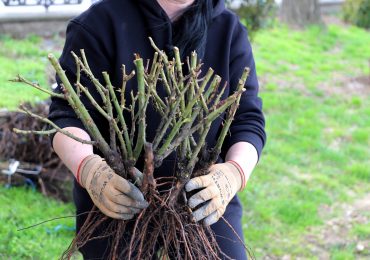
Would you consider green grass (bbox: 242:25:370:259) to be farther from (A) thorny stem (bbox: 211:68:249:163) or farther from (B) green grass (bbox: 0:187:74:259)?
(A) thorny stem (bbox: 211:68:249:163)

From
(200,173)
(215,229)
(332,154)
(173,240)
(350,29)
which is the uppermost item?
(200,173)

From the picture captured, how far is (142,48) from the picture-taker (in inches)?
85.7

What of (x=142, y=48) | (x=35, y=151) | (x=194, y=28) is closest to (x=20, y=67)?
(x=35, y=151)

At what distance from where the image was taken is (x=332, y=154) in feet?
17.4

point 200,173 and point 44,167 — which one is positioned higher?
point 200,173

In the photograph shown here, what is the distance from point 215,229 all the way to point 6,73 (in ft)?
12.3

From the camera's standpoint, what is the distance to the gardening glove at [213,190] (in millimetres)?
1789

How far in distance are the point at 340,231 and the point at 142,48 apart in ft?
8.02

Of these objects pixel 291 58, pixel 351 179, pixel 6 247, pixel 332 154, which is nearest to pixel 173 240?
pixel 6 247

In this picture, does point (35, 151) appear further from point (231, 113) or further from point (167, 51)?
point (231, 113)

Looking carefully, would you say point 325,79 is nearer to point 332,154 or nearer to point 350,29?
point 332,154

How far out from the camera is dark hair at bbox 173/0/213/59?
214 centimetres

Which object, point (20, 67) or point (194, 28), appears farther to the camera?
point (20, 67)

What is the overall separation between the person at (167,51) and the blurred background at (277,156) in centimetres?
130
